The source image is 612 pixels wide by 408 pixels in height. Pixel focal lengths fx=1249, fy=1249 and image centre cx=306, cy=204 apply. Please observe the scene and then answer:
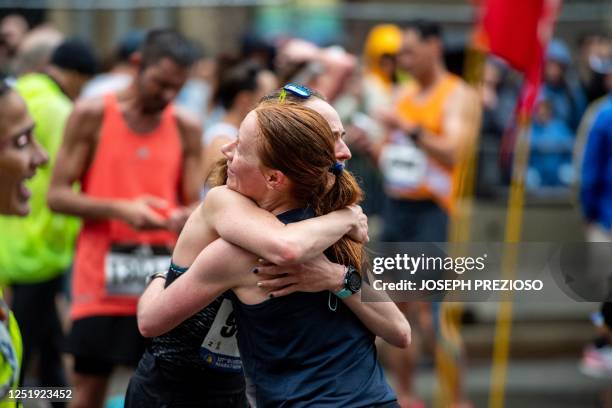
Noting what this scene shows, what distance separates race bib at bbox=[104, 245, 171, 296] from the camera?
19.0 feet

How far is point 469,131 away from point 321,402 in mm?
5139

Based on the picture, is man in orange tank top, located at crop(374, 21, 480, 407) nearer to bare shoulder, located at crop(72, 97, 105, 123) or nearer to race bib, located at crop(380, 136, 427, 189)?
race bib, located at crop(380, 136, 427, 189)

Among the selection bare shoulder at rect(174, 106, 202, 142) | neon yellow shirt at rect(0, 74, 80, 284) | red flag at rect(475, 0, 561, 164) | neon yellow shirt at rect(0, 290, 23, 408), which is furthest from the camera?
red flag at rect(475, 0, 561, 164)

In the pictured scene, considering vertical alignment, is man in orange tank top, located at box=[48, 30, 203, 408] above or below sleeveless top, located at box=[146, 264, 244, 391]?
below

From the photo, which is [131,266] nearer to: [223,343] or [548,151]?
[223,343]

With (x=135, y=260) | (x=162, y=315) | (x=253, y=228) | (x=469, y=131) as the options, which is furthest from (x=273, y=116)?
(x=469, y=131)

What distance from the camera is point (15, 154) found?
13.6ft

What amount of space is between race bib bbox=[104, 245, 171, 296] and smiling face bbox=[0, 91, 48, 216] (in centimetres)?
150

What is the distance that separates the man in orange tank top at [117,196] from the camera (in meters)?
5.74

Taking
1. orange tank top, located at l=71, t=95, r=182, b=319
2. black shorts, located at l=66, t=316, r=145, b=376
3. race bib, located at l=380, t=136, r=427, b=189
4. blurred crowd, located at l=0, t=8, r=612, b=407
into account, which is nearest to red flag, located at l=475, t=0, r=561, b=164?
blurred crowd, located at l=0, t=8, r=612, b=407

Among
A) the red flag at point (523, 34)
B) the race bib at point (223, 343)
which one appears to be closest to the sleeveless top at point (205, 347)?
the race bib at point (223, 343)

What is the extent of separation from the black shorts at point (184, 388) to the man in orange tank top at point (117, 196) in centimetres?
178

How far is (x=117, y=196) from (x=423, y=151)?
2782 mm

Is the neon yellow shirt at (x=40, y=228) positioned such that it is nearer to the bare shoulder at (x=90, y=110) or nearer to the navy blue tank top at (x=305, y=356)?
the bare shoulder at (x=90, y=110)
